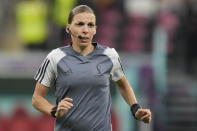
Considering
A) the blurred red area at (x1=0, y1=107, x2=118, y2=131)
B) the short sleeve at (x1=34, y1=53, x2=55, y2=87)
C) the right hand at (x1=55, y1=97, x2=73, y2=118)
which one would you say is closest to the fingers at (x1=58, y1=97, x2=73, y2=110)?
the right hand at (x1=55, y1=97, x2=73, y2=118)

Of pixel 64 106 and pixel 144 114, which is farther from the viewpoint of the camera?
pixel 144 114

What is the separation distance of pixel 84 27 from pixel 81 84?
51 centimetres

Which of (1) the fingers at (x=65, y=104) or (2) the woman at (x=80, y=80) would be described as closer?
(1) the fingers at (x=65, y=104)

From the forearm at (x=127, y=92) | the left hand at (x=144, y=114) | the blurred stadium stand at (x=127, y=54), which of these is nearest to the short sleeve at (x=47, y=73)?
the forearm at (x=127, y=92)

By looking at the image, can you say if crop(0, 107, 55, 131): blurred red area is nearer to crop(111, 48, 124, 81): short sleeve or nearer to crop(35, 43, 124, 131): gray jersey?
crop(111, 48, 124, 81): short sleeve

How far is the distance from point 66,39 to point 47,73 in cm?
865

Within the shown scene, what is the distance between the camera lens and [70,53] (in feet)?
25.0

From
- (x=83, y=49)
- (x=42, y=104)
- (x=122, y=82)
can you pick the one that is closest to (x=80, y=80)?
(x=83, y=49)

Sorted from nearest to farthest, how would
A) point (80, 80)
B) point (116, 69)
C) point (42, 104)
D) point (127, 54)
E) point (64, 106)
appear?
point (64, 106)
point (80, 80)
point (42, 104)
point (116, 69)
point (127, 54)

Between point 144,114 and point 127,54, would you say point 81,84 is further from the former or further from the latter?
point 127,54

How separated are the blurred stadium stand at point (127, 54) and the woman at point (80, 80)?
7279 millimetres

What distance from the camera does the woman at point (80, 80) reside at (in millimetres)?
7473

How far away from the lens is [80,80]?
746cm

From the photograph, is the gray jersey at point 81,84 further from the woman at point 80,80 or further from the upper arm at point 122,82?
the upper arm at point 122,82
